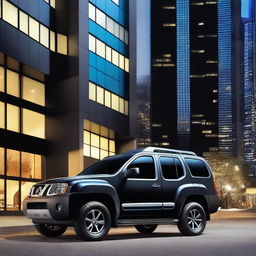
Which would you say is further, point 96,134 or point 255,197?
point 255,197

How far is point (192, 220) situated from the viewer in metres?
15.5

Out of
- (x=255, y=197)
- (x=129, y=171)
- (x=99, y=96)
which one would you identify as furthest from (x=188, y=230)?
(x=255, y=197)

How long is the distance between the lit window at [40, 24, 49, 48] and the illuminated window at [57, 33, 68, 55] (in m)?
1.61

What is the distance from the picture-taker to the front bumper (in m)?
13.4

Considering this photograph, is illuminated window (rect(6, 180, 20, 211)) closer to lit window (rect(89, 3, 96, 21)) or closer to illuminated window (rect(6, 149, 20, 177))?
illuminated window (rect(6, 149, 20, 177))

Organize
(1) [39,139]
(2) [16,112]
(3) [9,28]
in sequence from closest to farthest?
(3) [9,28]
(2) [16,112]
(1) [39,139]

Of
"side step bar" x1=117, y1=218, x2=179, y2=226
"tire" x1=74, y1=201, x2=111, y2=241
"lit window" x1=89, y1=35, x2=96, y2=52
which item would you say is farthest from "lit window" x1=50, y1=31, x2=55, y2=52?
"tire" x1=74, y1=201, x2=111, y2=241

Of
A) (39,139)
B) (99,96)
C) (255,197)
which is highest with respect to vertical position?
(99,96)

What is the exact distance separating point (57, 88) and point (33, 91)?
2270 mm

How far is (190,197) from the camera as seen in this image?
15.8 m

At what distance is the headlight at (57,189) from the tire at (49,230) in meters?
1.64

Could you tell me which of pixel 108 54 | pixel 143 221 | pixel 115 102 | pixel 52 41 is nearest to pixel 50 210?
pixel 143 221

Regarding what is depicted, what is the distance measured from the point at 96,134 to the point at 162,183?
39.2 m

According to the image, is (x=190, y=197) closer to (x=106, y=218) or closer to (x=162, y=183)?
(x=162, y=183)
